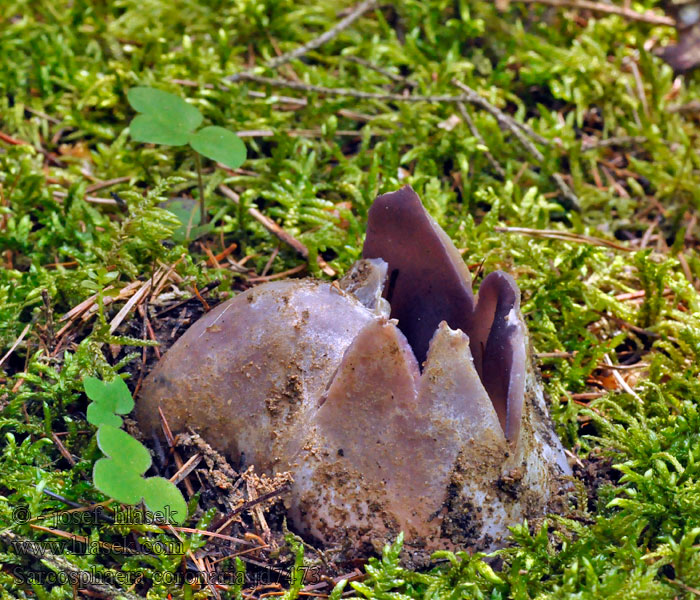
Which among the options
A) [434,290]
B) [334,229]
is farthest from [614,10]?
[434,290]

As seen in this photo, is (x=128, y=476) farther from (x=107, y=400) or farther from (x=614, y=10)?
(x=614, y=10)

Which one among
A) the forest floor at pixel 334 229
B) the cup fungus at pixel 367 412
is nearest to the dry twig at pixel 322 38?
the forest floor at pixel 334 229

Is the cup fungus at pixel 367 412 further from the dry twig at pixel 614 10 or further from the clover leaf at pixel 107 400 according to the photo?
the dry twig at pixel 614 10

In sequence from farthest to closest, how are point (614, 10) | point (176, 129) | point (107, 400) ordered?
point (614, 10)
point (176, 129)
point (107, 400)

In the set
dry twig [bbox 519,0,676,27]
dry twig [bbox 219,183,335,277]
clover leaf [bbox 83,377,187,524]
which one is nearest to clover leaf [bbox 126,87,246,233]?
dry twig [bbox 219,183,335,277]

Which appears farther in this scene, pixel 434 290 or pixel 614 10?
pixel 614 10

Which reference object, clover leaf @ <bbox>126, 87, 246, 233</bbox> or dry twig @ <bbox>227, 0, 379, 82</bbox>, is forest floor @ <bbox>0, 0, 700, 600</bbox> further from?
clover leaf @ <bbox>126, 87, 246, 233</bbox>

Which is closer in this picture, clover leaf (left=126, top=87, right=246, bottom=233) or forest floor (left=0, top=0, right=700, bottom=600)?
forest floor (left=0, top=0, right=700, bottom=600)
